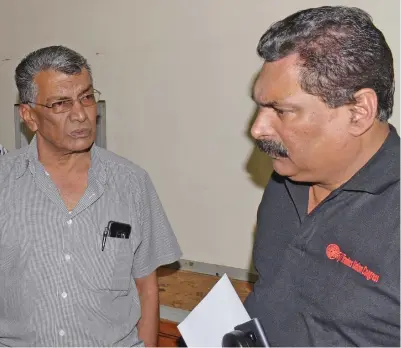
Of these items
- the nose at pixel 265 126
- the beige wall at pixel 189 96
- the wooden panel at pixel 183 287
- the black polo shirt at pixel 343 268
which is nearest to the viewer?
the black polo shirt at pixel 343 268

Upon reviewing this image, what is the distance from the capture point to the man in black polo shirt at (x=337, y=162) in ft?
4.19

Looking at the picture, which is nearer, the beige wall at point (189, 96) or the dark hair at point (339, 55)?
the dark hair at point (339, 55)

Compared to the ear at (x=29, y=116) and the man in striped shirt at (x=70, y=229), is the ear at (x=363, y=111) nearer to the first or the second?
the man in striped shirt at (x=70, y=229)

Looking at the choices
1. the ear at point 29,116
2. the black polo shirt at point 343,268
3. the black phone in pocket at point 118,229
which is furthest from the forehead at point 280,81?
the ear at point 29,116

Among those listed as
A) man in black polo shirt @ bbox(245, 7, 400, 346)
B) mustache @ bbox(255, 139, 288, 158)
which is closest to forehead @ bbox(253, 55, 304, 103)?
man in black polo shirt @ bbox(245, 7, 400, 346)

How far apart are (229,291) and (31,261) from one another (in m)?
0.80

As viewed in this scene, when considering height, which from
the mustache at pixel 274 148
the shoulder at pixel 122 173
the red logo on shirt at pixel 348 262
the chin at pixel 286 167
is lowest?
the shoulder at pixel 122 173

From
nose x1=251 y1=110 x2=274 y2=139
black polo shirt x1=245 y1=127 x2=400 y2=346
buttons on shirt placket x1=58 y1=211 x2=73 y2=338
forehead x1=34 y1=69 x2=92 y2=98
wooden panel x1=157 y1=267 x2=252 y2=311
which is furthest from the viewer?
wooden panel x1=157 y1=267 x2=252 y2=311

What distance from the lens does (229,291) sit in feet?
4.74

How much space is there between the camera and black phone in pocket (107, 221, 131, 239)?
2.01m

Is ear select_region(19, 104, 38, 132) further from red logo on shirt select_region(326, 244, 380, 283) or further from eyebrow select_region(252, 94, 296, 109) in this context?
red logo on shirt select_region(326, 244, 380, 283)

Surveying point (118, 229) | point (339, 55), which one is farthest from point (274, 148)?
point (118, 229)

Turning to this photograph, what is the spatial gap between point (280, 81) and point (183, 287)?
1406 mm

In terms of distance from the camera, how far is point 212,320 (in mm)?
1424
